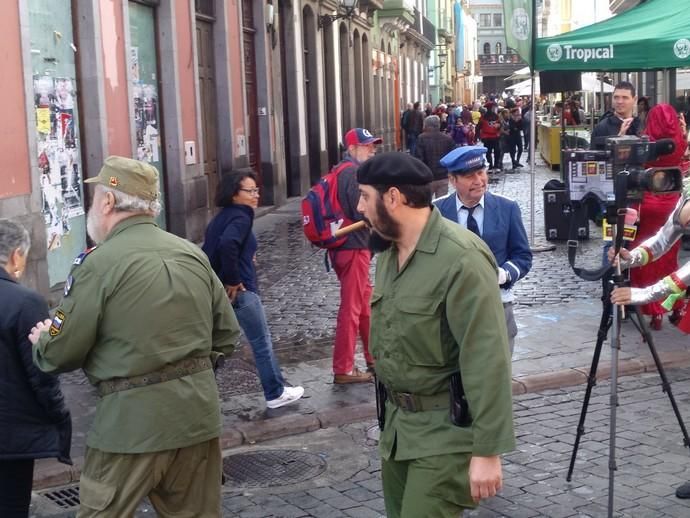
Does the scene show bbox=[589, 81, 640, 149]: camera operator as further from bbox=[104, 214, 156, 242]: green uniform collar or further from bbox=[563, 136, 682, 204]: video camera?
bbox=[104, 214, 156, 242]: green uniform collar

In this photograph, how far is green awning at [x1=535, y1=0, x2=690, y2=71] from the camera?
437 inches

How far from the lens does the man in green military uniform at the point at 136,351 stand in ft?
12.1

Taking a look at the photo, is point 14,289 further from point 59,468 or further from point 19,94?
point 19,94

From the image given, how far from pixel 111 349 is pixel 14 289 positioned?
0.73 metres

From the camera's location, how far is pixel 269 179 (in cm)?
2008

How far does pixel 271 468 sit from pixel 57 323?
2680 mm

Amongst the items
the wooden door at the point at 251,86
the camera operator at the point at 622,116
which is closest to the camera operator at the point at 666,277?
the camera operator at the point at 622,116

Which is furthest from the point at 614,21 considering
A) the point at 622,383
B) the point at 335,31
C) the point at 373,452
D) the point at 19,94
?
the point at 335,31

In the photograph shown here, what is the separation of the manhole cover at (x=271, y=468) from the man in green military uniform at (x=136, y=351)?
196 centimetres

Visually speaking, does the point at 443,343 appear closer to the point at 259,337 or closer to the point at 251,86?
the point at 259,337

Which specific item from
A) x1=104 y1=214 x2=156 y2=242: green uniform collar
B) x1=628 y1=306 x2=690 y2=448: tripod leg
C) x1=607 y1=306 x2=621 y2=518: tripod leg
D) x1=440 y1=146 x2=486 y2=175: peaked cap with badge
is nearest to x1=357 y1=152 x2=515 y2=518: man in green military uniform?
x1=104 y1=214 x2=156 y2=242: green uniform collar

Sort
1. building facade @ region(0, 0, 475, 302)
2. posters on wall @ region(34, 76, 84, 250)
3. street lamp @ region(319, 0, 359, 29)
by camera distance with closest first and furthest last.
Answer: building facade @ region(0, 0, 475, 302) → posters on wall @ region(34, 76, 84, 250) → street lamp @ region(319, 0, 359, 29)

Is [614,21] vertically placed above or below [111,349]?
above

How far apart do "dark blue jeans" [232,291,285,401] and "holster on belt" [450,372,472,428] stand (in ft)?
11.9
